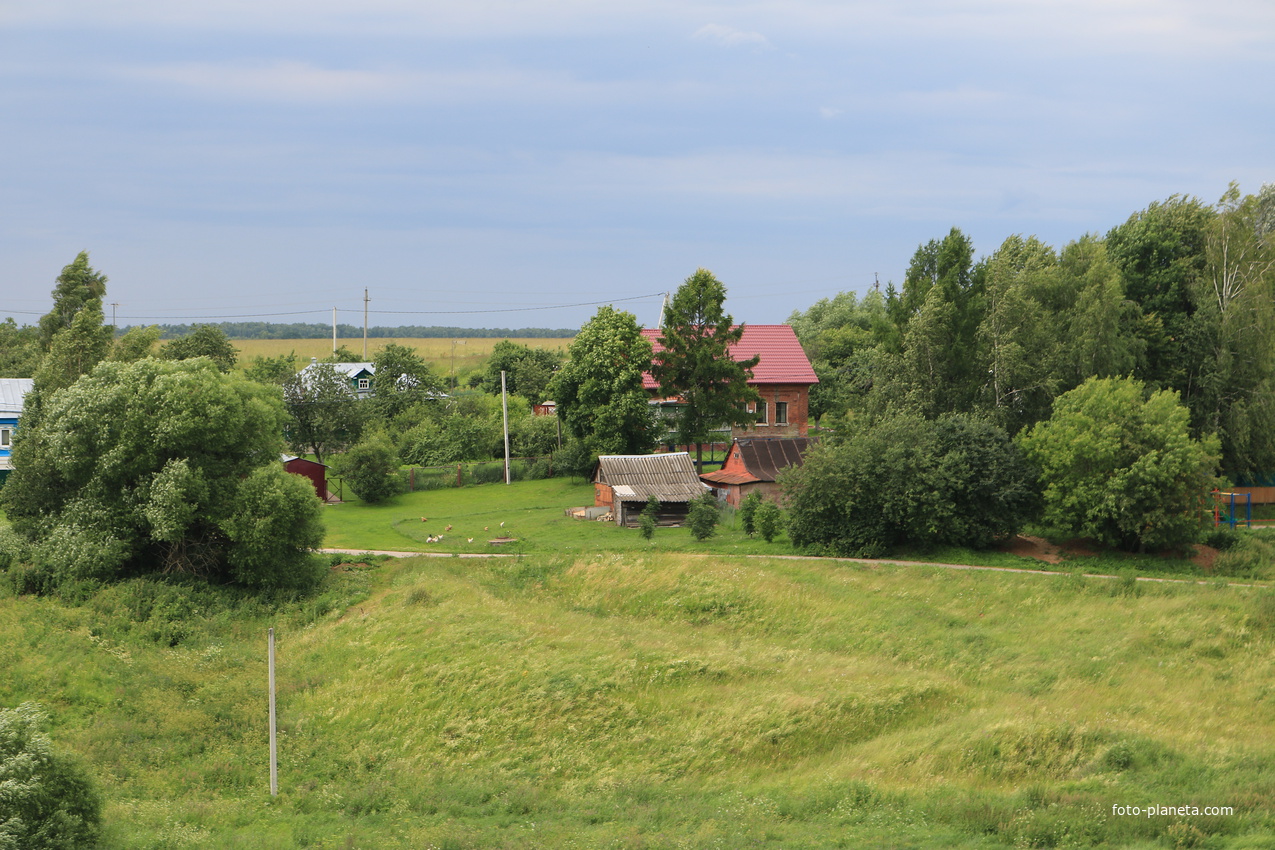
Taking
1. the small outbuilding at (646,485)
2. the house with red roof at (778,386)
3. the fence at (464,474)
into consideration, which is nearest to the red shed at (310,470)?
the fence at (464,474)

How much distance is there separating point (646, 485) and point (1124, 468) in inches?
763

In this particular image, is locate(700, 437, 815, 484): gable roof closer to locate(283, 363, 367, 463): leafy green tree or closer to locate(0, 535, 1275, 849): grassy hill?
locate(0, 535, 1275, 849): grassy hill

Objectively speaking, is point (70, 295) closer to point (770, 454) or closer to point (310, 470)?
point (310, 470)

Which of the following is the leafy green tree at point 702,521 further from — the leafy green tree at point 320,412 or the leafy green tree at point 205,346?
the leafy green tree at point 205,346

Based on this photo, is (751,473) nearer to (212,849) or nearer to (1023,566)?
(1023,566)

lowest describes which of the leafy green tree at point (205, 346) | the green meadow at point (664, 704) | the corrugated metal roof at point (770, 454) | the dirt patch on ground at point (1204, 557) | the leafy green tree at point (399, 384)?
the green meadow at point (664, 704)

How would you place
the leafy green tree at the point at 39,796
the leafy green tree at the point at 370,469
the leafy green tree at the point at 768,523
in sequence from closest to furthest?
1. the leafy green tree at the point at 39,796
2. the leafy green tree at the point at 768,523
3. the leafy green tree at the point at 370,469

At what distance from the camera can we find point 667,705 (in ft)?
79.6

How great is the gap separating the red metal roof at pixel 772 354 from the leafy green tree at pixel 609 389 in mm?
6216

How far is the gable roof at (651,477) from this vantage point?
44219mm

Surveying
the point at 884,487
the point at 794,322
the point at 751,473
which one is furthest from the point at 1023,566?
the point at 794,322

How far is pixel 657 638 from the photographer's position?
95.2ft

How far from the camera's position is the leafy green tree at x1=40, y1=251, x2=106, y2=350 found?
58.7 m

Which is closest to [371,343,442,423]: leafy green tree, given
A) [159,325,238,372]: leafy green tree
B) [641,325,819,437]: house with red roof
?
[159,325,238,372]: leafy green tree
